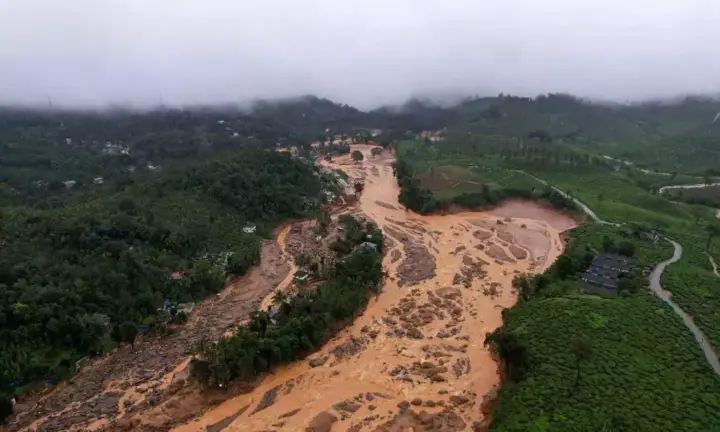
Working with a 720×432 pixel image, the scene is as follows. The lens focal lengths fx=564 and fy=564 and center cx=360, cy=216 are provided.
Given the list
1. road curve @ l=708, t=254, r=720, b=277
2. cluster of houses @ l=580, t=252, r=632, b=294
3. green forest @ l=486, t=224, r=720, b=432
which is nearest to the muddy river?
green forest @ l=486, t=224, r=720, b=432

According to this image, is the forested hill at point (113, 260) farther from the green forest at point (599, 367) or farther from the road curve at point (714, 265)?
the road curve at point (714, 265)

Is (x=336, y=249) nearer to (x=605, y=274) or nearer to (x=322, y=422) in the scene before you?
(x=605, y=274)

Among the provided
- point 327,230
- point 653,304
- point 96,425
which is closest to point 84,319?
point 96,425

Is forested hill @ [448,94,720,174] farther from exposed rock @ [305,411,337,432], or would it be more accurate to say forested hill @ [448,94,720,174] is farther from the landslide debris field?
exposed rock @ [305,411,337,432]

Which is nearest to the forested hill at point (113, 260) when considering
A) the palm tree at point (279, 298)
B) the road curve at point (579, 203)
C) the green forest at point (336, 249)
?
the green forest at point (336, 249)

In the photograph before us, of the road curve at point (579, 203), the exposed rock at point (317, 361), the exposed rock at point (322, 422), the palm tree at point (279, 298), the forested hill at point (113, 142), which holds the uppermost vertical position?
the forested hill at point (113, 142)
